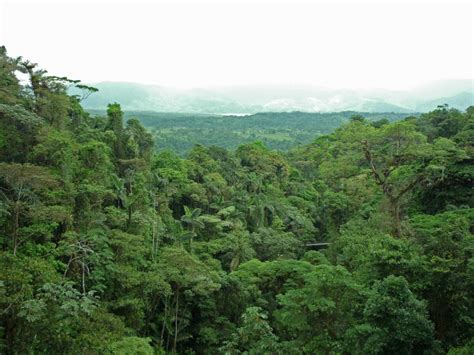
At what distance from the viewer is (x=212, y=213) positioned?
3328cm

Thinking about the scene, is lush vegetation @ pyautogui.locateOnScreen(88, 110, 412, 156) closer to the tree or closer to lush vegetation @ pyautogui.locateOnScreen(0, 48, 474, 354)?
lush vegetation @ pyautogui.locateOnScreen(0, 48, 474, 354)

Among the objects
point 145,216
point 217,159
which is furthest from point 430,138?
point 145,216

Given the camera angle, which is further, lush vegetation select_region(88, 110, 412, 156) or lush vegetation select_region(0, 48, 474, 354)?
lush vegetation select_region(88, 110, 412, 156)

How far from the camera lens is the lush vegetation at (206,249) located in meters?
12.8

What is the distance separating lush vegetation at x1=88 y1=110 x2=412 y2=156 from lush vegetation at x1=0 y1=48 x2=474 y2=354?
5072 cm

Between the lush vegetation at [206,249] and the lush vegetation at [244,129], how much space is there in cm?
5072

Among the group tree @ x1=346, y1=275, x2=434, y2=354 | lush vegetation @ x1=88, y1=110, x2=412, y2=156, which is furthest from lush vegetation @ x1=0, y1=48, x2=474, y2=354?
lush vegetation @ x1=88, y1=110, x2=412, y2=156

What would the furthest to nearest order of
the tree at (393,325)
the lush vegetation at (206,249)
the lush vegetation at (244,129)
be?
the lush vegetation at (244,129) → the lush vegetation at (206,249) → the tree at (393,325)

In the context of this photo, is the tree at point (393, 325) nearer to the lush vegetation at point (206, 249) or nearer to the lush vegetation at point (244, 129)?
the lush vegetation at point (206, 249)

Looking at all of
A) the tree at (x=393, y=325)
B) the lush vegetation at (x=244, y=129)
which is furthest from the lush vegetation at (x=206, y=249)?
the lush vegetation at (x=244, y=129)

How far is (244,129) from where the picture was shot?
395ft

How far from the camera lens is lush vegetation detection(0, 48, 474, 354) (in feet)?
42.0

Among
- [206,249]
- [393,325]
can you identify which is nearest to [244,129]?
[206,249]

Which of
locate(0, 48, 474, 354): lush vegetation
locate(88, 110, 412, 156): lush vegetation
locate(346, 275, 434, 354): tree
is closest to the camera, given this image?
locate(346, 275, 434, 354): tree
